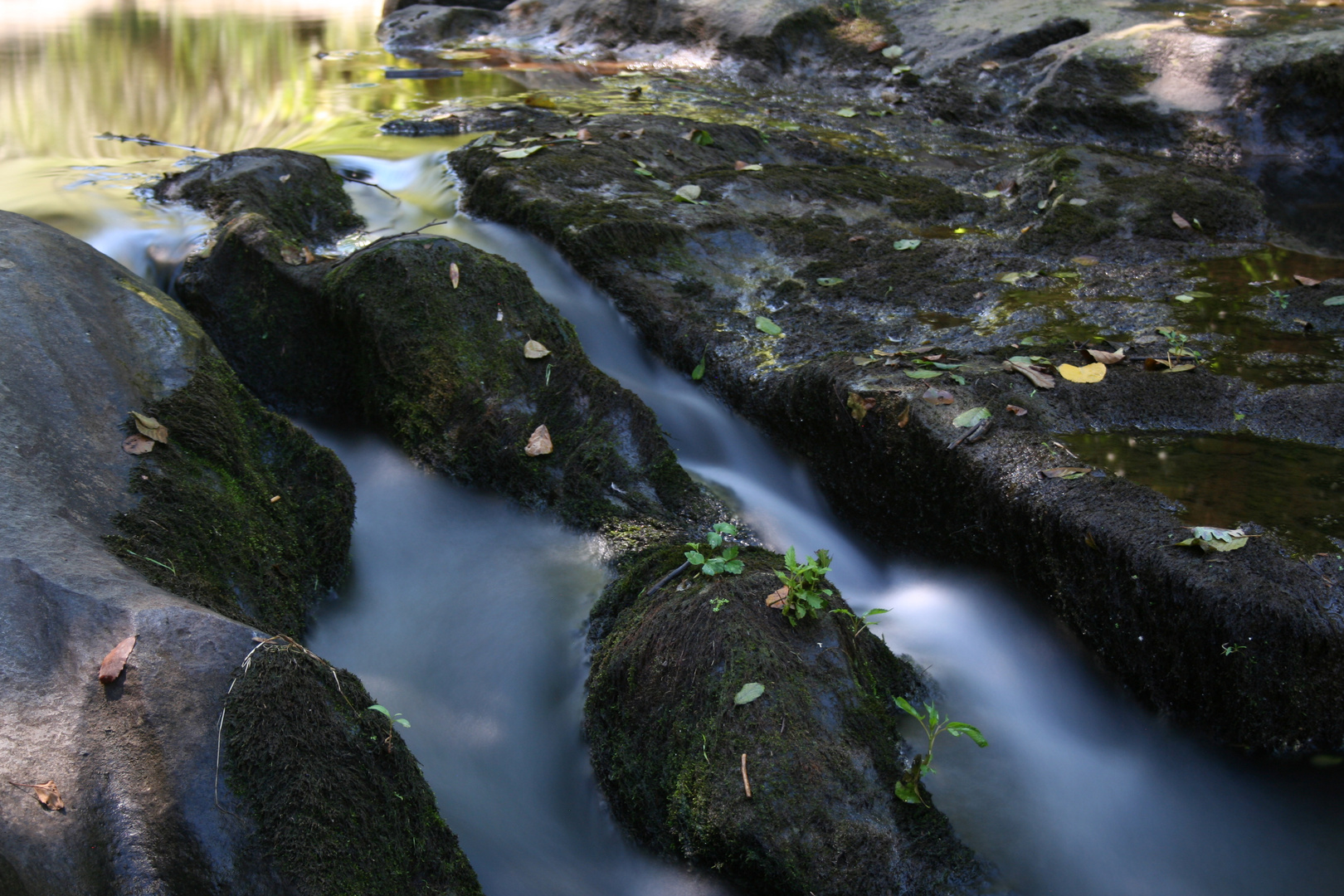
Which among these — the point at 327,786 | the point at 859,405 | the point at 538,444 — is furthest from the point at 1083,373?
the point at 327,786

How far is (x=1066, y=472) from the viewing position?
3150 mm

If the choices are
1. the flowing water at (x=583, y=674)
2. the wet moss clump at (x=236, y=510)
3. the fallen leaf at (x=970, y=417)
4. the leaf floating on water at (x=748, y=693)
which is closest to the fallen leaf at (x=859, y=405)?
the fallen leaf at (x=970, y=417)

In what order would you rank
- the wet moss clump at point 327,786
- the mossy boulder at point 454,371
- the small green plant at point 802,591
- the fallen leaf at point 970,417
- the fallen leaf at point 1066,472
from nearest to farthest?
the wet moss clump at point 327,786
the small green plant at point 802,591
the fallen leaf at point 1066,472
the fallen leaf at point 970,417
the mossy boulder at point 454,371

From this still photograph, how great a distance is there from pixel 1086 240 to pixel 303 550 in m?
4.46

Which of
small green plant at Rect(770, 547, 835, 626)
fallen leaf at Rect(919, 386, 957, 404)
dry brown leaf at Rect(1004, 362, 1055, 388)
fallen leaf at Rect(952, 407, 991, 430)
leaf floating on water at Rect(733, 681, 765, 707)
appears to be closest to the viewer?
leaf floating on water at Rect(733, 681, 765, 707)

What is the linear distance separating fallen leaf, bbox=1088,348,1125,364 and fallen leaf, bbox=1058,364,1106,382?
0.06m

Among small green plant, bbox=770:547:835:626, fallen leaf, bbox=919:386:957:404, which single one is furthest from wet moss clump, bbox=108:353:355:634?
fallen leaf, bbox=919:386:957:404

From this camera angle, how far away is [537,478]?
373cm

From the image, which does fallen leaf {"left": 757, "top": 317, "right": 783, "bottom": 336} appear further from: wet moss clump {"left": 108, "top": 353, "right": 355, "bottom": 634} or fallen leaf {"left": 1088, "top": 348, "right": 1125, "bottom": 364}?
wet moss clump {"left": 108, "top": 353, "right": 355, "bottom": 634}

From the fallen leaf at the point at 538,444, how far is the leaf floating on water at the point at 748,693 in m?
1.54

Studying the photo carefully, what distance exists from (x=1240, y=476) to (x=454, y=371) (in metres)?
3.03

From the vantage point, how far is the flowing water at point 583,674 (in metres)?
2.70

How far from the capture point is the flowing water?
8.85 feet

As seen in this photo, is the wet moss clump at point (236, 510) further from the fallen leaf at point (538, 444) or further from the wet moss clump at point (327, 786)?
the fallen leaf at point (538, 444)
